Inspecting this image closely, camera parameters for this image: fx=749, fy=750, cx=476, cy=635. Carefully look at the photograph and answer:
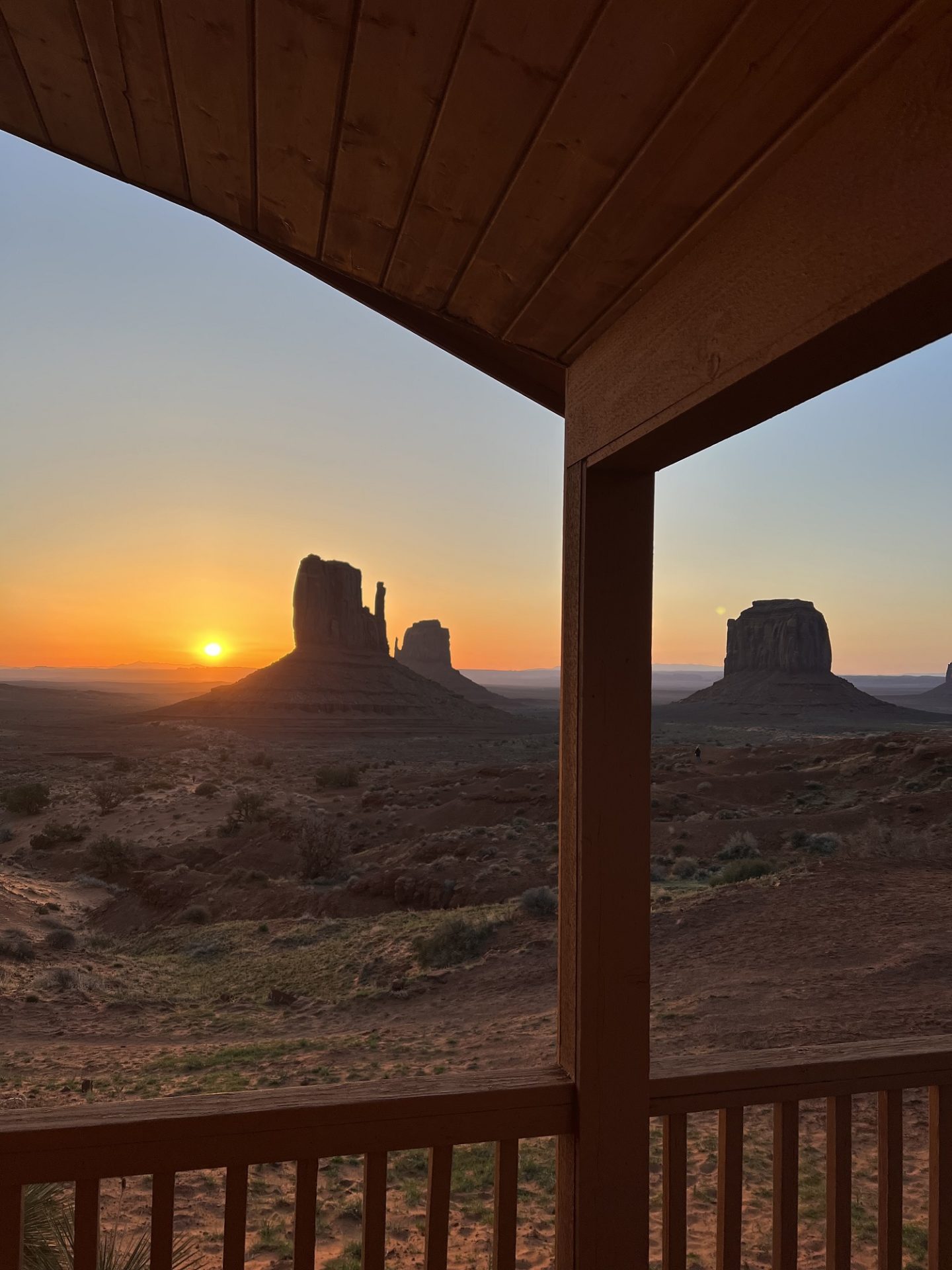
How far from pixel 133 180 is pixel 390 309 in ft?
1.85

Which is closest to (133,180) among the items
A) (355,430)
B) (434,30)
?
(434,30)

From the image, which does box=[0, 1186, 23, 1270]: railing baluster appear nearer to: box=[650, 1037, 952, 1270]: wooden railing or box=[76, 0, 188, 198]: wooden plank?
box=[650, 1037, 952, 1270]: wooden railing

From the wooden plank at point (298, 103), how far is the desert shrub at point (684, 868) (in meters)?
12.5

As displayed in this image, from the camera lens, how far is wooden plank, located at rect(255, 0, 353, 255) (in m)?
0.95

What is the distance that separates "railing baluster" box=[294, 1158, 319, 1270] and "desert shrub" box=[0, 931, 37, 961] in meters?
10.6

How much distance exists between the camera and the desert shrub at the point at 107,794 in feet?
72.8

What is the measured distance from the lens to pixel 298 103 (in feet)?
3.65

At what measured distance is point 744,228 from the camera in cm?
104

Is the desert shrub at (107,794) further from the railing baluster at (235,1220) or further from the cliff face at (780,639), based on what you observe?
the cliff face at (780,639)

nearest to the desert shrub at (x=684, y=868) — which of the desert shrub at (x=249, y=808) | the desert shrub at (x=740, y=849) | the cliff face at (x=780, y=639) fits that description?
the desert shrub at (x=740, y=849)

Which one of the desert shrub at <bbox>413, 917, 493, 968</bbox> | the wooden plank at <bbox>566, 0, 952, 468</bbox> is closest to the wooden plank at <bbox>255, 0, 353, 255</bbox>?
the wooden plank at <bbox>566, 0, 952, 468</bbox>

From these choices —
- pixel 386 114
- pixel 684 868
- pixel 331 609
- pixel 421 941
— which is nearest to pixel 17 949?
pixel 421 941

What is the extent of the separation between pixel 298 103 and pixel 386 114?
0.14 meters

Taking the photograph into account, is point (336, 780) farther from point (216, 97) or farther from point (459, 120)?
point (459, 120)
